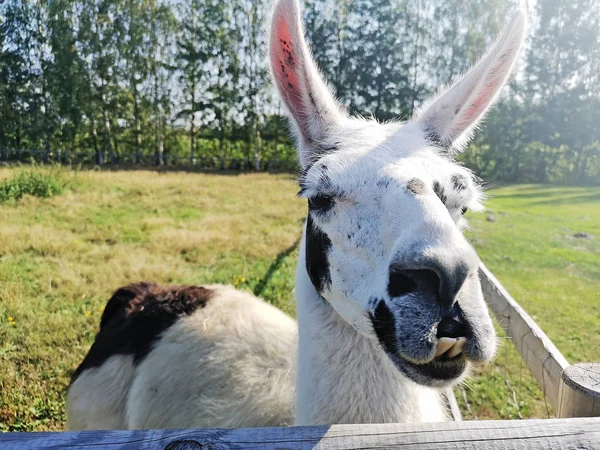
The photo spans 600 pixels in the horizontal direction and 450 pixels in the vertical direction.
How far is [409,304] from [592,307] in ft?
24.7

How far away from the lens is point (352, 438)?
3.33 feet

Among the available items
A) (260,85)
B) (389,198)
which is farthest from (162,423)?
(260,85)

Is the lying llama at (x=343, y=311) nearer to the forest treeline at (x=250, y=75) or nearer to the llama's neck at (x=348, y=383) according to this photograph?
the llama's neck at (x=348, y=383)

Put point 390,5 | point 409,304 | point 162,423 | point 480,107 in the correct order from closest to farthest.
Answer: point 409,304 → point 480,107 → point 162,423 → point 390,5

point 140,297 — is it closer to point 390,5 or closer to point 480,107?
point 480,107

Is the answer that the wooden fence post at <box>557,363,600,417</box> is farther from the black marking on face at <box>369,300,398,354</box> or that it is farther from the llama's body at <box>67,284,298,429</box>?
the llama's body at <box>67,284,298,429</box>

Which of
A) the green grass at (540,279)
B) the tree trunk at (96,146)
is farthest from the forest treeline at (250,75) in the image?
the green grass at (540,279)

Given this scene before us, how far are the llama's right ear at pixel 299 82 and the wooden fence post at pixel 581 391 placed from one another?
1.28 meters

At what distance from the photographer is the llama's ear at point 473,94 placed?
1.83 meters

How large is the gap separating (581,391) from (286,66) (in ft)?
5.49

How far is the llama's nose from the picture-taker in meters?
1.15

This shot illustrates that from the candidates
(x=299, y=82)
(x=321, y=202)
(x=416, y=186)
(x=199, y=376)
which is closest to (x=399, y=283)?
(x=416, y=186)

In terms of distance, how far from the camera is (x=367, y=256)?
57.4 inches

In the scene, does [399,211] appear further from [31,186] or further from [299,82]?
[31,186]
